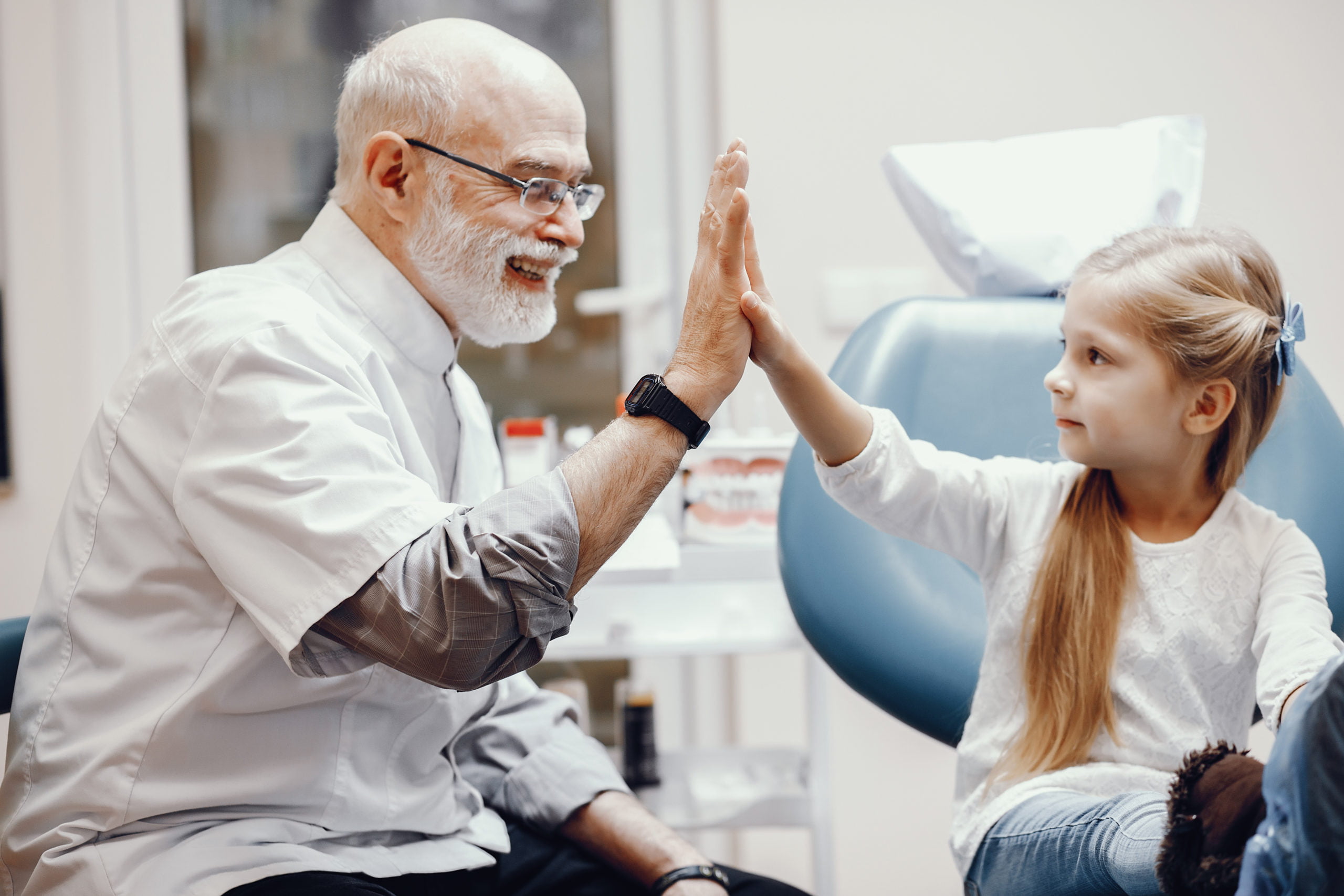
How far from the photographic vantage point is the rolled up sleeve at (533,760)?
3.63 ft

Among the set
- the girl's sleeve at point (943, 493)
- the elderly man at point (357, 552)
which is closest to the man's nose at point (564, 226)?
the elderly man at point (357, 552)

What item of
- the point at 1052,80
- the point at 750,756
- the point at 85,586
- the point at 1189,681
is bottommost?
the point at 750,756

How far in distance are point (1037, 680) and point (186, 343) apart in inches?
31.3

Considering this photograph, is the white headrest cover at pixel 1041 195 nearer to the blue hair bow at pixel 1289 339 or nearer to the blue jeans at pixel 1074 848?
the blue hair bow at pixel 1289 339

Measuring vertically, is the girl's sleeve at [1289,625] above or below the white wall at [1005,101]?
A: below

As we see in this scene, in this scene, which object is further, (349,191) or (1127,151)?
(1127,151)

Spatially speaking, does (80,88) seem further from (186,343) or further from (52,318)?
(186,343)

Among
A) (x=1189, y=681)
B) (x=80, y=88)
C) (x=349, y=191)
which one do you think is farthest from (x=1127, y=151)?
(x=80, y=88)

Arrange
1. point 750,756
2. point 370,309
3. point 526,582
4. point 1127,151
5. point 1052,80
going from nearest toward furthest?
point 526,582, point 370,309, point 1127,151, point 750,756, point 1052,80

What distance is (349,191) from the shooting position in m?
1.09

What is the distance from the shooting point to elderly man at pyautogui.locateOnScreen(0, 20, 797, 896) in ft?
2.64

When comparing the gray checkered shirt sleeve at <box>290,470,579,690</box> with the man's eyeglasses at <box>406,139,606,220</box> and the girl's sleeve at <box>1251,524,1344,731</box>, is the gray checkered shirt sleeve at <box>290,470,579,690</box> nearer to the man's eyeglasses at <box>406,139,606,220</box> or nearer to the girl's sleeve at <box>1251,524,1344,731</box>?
the man's eyeglasses at <box>406,139,606,220</box>

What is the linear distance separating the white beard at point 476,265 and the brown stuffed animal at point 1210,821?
74 cm

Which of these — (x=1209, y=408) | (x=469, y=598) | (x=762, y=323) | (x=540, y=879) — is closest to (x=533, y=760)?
(x=540, y=879)
